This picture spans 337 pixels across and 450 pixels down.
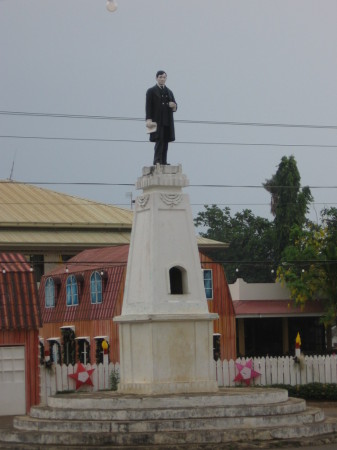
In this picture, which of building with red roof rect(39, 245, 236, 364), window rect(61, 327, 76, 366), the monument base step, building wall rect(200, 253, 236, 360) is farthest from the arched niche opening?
window rect(61, 327, 76, 366)

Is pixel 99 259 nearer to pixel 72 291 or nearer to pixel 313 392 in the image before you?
pixel 72 291

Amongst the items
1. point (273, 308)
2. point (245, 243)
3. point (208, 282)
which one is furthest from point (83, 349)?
point (245, 243)

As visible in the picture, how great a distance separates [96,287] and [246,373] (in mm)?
9883

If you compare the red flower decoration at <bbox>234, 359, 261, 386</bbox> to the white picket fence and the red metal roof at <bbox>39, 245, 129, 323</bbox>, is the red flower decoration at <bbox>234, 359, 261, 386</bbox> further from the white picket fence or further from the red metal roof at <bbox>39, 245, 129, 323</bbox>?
the red metal roof at <bbox>39, 245, 129, 323</bbox>

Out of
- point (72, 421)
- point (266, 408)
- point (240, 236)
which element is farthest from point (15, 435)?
point (240, 236)

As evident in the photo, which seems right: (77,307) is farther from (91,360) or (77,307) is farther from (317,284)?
(317,284)

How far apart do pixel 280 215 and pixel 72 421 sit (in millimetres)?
44678

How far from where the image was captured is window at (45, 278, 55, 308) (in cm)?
4878

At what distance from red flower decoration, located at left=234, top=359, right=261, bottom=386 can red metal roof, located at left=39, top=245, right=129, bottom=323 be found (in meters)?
7.48

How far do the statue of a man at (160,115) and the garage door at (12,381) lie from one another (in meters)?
9.86

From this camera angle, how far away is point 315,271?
51.5 meters

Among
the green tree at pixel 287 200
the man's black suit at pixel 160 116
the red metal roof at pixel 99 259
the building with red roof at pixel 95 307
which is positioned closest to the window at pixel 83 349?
the building with red roof at pixel 95 307

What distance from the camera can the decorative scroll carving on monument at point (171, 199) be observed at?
2589 centimetres

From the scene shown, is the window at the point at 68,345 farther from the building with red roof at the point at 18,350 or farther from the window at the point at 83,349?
the building with red roof at the point at 18,350
